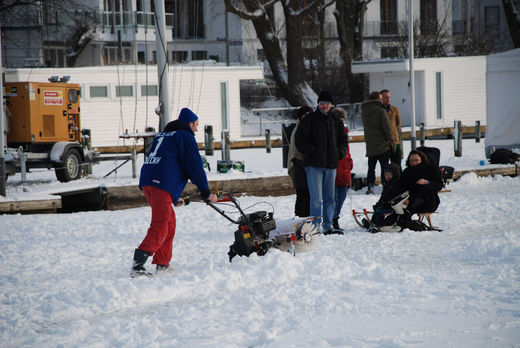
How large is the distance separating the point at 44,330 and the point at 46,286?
1.55m

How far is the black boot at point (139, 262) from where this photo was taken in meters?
7.18

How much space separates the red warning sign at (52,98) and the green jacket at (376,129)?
25.0ft

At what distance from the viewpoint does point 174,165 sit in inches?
289

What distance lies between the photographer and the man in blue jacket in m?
7.24

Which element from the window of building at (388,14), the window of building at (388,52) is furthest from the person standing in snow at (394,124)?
the window of building at (388,14)

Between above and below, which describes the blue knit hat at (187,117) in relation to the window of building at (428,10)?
below

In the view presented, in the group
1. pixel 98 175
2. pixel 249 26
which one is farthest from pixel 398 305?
pixel 249 26

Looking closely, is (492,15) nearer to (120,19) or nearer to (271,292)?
(120,19)

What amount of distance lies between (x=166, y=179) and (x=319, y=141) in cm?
286

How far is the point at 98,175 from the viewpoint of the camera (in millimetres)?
17297

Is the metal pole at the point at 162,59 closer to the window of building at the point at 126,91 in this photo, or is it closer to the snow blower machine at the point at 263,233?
the snow blower machine at the point at 263,233

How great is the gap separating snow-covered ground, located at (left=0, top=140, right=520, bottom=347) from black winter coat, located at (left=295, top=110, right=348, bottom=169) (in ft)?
3.17

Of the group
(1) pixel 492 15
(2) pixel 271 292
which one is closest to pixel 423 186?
(2) pixel 271 292

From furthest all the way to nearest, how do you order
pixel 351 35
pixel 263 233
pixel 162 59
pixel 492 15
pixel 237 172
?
1. pixel 492 15
2. pixel 351 35
3. pixel 237 172
4. pixel 162 59
5. pixel 263 233
